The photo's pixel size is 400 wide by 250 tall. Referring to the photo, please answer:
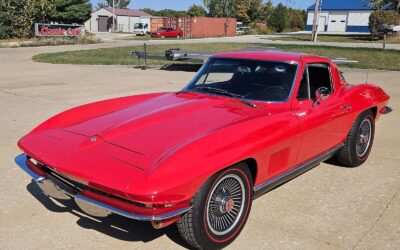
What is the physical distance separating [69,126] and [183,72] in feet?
38.5

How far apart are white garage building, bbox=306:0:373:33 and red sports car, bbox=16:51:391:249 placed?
6320cm

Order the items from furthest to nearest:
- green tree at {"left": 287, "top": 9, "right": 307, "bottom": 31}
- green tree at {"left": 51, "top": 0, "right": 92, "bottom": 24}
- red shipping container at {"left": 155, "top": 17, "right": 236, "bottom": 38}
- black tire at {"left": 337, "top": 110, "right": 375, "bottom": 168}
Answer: green tree at {"left": 287, "top": 9, "right": 307, "bottom": 31} → red shipping container at {"left": 155, "top": 17, "right": 236, "bottom": 38} → green tree at {"left": 51, "top": 0, "right": 92, "bottom": 24} → black tire at {"left": 337, "top": 110, "right": 375, "bottom": 168}

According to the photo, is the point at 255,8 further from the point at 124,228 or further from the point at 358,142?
the point at 124,228

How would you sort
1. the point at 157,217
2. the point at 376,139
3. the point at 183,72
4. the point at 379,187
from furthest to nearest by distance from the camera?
the point at 183,72
the point at 376,139
the point at 379,187
the point at 157,217

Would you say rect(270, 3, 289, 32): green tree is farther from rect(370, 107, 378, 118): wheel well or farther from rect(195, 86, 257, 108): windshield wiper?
rect(195, 86, 257, 108): windshield wiper

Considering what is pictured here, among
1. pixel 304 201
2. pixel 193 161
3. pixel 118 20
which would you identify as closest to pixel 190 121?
pixel 193 161

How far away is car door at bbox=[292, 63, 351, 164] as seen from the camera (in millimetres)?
3924

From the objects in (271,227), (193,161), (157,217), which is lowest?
(271,227)

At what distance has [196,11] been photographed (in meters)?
77.8

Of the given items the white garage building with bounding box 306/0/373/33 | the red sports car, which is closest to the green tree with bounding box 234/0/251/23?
the white garage building with bounding box 306/0/373/33

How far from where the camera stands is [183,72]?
1516 centimetres

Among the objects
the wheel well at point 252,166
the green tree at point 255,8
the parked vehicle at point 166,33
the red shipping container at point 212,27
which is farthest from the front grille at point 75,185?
the green tree at point 255,8

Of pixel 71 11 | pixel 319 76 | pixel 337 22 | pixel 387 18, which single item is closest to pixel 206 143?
pixel 319 76

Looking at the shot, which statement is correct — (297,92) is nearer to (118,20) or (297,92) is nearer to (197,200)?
(197,200)
